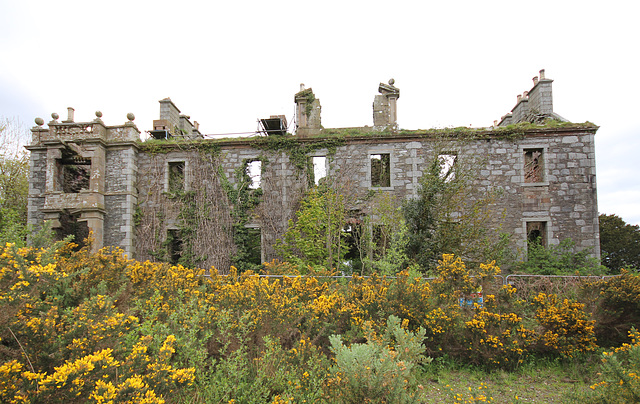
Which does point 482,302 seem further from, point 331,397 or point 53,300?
point 53,300

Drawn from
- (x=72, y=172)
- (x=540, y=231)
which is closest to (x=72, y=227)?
(x=72, y=172)

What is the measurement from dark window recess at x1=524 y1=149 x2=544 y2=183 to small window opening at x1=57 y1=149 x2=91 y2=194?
54.7ft

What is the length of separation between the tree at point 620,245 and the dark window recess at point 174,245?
73.5 ft

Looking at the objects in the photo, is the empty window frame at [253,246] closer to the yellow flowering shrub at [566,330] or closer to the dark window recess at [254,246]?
the dark window recess at [254,246]

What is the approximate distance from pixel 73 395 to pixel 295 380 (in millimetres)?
2007

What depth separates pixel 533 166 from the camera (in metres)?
13.7

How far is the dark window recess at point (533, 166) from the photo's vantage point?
1313cm

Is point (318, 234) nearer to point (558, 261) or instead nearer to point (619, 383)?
point (558, 261)

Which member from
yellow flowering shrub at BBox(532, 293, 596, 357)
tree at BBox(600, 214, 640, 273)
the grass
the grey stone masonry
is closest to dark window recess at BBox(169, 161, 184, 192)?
the grey stone masonry

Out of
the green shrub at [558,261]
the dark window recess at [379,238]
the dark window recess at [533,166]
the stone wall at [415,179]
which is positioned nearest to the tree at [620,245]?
the dark window recess at [533,166]

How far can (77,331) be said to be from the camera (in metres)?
3.03

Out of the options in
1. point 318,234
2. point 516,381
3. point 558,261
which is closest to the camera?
point 516,381

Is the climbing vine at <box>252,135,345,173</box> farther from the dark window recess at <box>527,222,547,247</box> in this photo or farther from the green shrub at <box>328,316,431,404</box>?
the green shrub at <box>328,316,431,404</box>

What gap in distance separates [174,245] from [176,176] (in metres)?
2.65
